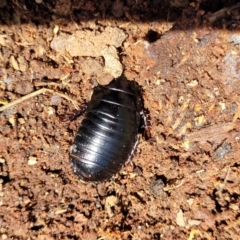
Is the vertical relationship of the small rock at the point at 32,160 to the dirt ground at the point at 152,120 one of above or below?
below

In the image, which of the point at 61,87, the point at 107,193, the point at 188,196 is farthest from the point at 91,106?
the point at 188,196

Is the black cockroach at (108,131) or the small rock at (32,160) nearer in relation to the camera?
the black cockroach at (108,131)

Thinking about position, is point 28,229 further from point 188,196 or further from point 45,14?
point 45,14

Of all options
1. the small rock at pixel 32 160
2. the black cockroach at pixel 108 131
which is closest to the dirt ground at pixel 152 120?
the small rock at pixel 32 160

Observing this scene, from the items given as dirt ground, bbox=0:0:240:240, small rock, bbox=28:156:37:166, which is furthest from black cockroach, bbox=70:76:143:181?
small rock, bbox=28:156:37:166

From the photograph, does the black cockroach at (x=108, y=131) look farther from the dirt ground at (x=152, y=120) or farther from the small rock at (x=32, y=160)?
the small rock at (x=32, y=160)
